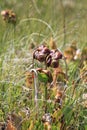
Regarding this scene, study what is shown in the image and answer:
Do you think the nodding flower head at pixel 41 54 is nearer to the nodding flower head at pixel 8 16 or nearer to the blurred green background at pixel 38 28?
the blurred green background at pixel 38 28

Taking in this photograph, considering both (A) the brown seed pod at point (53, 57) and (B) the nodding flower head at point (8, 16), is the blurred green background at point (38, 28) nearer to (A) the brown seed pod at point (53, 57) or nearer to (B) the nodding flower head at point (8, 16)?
(B) the nodding flower head at point (8, 16)

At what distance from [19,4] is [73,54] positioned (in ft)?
4.82

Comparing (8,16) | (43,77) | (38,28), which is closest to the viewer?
(43,77)

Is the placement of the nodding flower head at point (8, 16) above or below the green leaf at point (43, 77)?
above

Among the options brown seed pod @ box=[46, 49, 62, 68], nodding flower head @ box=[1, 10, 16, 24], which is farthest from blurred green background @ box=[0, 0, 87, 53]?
brown seed pod @ box=[46, 49, 62, 68]

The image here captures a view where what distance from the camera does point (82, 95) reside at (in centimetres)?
171

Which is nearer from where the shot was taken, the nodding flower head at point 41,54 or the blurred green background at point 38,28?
the nodding flower head at point 41,54

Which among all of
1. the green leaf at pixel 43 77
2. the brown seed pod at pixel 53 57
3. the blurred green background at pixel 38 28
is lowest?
the green leaf at pixel 43 77

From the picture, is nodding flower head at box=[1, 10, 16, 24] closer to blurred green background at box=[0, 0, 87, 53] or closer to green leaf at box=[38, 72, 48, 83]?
blurred green background at box=[0, 0, 87, 53]

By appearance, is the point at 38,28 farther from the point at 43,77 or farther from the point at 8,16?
the point at 43,77

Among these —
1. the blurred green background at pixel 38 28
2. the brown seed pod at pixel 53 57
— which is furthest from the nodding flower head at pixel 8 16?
the brown seed pod at pixel 53 57

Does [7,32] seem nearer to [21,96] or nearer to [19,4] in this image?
[21,96]

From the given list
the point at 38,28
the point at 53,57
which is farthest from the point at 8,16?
the point at 53,57

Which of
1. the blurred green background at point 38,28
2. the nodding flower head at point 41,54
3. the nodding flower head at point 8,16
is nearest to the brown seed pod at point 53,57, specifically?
the nodding flower head at point 41,54
